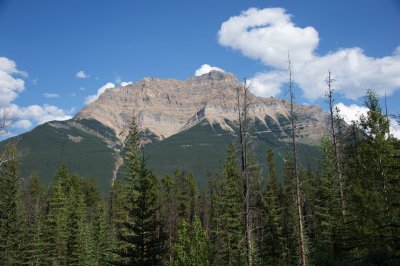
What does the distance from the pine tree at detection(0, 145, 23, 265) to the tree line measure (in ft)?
0.35

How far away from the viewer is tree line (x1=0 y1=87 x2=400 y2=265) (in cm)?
2183

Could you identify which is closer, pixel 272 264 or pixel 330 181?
pixel 330 181

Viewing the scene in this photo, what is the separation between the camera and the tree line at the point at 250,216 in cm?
2183

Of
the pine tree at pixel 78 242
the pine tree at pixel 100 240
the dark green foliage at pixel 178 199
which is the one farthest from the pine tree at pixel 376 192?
the dark green foliage at pixel 178 199

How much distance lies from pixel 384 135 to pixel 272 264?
18172 mm

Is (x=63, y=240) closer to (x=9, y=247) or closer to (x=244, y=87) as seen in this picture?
(x=9, y=247)

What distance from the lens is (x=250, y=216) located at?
20.1 meters

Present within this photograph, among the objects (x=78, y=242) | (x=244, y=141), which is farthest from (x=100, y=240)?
(x=244, y=141)

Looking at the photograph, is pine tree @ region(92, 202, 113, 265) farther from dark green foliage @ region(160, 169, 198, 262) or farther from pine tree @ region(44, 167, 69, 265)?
dark green foliage @ region(160, 169, 198, 262)

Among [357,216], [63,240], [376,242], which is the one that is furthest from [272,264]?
[63,240]

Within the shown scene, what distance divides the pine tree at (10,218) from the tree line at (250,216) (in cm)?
11

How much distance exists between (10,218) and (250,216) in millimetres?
33461

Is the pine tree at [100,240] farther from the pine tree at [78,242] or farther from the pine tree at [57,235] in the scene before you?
the pine tree at [57,235]

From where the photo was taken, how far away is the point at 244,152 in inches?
805
